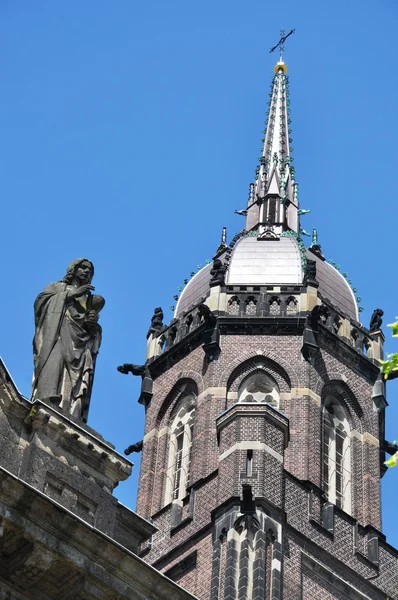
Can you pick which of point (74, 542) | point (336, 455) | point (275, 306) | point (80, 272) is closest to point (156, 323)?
point (275, 306)

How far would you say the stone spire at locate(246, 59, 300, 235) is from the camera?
176ft

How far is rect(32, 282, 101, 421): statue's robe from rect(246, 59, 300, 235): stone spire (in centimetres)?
2918

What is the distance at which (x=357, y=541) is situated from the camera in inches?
1629

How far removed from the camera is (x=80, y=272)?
76.2 ft

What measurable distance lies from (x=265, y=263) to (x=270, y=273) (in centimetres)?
58

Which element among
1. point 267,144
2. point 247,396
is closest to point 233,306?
point 247,396

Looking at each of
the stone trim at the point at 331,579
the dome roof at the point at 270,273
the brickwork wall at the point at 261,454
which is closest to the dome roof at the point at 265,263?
the dome roof at the point at 270,273

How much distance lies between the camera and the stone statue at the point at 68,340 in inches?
867

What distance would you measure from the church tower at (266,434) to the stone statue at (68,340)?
1380cm

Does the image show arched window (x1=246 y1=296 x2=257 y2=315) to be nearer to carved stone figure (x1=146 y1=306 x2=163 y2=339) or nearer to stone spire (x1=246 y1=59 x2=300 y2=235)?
carved stone figure (x1=146 y1=306 x2=163 y2=339)

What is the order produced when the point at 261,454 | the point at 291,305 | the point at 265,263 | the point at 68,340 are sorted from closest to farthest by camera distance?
the point at 68,340 < the point at 261,454 < the point at 291,305 < the point at 265,263

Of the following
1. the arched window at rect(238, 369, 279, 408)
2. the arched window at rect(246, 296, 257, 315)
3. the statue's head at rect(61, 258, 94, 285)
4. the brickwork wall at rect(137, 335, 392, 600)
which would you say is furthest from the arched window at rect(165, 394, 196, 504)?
the statue's head at rect(61, 258, 94, 285)

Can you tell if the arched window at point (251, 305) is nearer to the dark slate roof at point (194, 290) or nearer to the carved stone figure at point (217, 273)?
the carved stone figure at point (217, 273)

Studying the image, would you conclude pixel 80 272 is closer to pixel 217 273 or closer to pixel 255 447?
pixel 255 447
